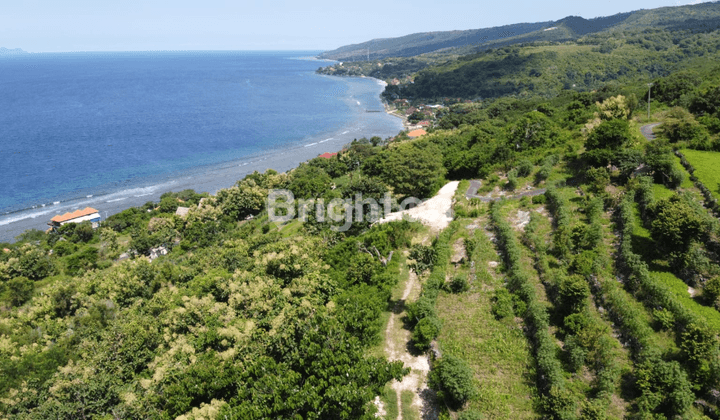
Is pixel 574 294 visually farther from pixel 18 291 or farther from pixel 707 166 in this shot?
pixel 18 291

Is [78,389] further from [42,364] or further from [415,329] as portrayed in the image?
[415,329]

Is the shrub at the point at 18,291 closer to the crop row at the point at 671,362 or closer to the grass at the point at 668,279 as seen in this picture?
the crop row at the point at 671,362

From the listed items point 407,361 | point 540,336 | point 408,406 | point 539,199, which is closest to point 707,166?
point 539,199

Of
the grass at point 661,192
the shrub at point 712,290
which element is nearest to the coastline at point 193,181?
the grass at point 661,192

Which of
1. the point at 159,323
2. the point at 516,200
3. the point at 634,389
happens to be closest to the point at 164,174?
the point at 159,323

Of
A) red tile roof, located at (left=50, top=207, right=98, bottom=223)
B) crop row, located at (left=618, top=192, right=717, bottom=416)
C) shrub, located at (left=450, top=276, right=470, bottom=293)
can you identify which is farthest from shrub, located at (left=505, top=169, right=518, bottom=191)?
red tile roof, located at (left=50, top=207, right=98, bottom=223)

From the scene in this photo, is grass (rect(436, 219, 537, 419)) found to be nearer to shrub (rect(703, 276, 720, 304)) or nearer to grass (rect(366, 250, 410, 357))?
grass (rect(366, 250, 410, 357))
